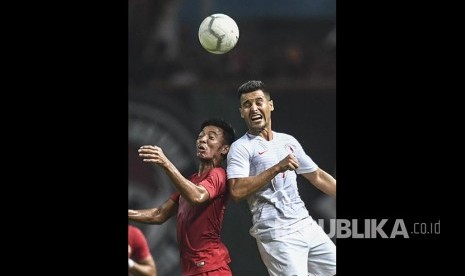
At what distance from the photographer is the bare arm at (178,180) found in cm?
667

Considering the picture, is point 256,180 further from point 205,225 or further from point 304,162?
point 205,225

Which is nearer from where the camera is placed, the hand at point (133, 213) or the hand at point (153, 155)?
the hand at point (153, 155)

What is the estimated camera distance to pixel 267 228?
6.71 metres

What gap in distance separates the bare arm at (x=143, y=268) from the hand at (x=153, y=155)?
73 cm

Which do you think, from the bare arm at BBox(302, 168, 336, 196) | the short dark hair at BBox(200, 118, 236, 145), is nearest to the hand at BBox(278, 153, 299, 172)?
the bare arm at BBox(302, 168, 336, 196)

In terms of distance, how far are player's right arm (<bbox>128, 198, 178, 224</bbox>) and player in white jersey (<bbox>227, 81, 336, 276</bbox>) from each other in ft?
1.52

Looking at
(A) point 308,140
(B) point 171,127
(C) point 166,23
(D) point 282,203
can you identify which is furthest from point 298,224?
(C) point 166,23

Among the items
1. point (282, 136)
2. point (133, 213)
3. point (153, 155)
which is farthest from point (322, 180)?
point (133, 213)

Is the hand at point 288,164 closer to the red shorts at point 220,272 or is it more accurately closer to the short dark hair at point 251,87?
A: the short dark hair at point 251,87

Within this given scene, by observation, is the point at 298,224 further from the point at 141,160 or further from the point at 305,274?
the point at 141,160

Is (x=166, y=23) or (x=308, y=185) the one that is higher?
(x=166, y=23)

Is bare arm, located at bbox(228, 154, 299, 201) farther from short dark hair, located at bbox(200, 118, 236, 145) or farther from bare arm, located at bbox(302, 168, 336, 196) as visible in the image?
short dark hair, located at bbox(200, 118, 236, 145)

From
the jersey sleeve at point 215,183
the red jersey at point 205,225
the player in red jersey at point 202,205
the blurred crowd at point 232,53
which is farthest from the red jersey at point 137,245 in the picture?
the blurred crowd at point 232,53

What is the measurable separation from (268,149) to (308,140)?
303 millimetres
